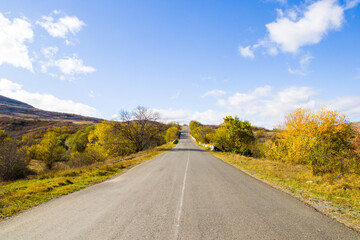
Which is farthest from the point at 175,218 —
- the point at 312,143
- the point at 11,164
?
the point at 11,164

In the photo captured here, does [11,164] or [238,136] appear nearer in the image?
[11,164]

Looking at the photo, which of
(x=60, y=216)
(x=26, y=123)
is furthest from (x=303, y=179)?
(x=26, y=123)

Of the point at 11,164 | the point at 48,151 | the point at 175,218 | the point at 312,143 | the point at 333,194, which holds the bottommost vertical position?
the point at 48,151

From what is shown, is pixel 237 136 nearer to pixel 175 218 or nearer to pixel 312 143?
pixel 312 143

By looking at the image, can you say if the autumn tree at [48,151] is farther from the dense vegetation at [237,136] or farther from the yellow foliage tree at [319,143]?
the yellow foliage tree at [319,143]

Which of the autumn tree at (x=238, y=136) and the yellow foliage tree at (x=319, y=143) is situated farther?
the autumn tree at (x=238, y=136)

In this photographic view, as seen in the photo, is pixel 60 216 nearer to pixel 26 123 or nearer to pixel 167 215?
pixel 167 215

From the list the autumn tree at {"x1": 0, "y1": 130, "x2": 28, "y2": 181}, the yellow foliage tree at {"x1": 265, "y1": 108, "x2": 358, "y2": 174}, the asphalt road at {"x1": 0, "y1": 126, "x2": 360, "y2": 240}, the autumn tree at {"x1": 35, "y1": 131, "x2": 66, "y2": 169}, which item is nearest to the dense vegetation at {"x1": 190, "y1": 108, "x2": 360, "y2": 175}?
the yellow foliage tree at {"x1": 265, "y1": 108, "x2": 358, "y2": 174}

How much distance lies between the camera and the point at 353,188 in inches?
332

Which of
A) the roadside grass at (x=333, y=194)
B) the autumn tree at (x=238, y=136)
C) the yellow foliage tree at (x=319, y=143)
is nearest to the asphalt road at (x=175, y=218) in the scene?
the roadside grass at (x=333, y=194)

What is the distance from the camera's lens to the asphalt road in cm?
452

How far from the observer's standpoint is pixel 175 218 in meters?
5.38

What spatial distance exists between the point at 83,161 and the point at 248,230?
35.7 meters

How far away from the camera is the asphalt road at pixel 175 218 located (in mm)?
4516
